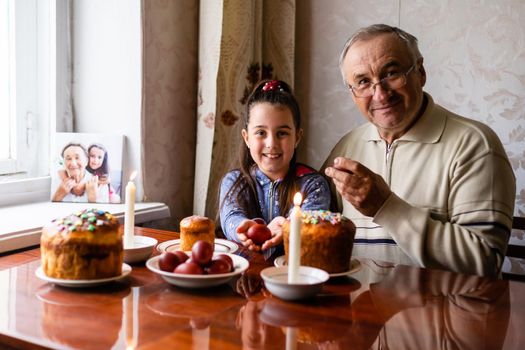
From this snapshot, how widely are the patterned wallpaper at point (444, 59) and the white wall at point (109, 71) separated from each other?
749mm

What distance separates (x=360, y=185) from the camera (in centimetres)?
142

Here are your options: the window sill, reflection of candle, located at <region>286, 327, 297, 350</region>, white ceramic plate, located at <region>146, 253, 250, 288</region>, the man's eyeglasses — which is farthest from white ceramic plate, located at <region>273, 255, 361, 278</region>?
the window sill

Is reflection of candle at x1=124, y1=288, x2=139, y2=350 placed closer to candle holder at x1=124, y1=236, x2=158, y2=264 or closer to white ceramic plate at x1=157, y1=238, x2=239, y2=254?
candle holder at x1=124, y1=236, x2=158, y2=264

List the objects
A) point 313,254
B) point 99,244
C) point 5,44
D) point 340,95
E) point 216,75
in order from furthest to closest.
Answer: point 340,95, point 216,75, point 5,44, point 313,254, point 99,244

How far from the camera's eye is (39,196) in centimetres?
207

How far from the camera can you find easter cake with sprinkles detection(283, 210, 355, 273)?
1.20 meters

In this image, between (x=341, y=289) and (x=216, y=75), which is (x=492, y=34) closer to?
(x=216, y=75)

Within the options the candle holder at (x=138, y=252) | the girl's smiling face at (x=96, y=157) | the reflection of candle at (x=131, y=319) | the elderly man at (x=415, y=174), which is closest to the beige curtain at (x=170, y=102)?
the girl's smiling face at (x=96, y=157)

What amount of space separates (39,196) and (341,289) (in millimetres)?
1331

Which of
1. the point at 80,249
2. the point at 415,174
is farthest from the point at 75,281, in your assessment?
the point at 415,174

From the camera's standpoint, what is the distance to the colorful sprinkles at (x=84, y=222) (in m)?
1.09

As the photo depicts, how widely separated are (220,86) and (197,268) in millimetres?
1187

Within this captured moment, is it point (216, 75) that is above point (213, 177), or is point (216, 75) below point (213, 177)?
above

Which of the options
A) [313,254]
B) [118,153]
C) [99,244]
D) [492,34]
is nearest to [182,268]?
[99,244]
